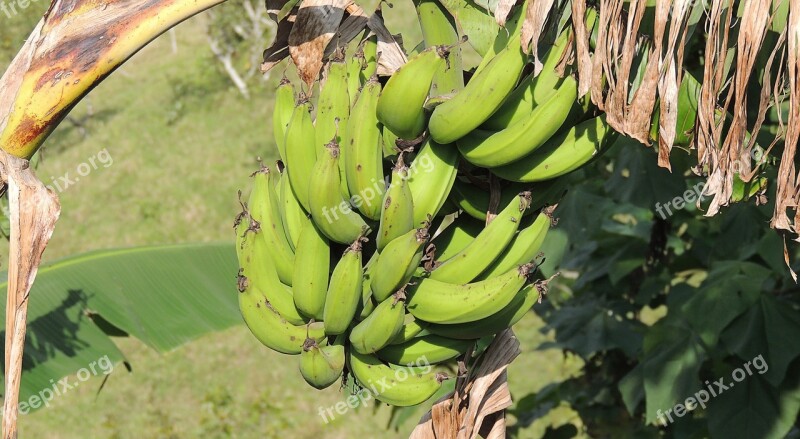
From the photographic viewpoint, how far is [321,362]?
1351 mm

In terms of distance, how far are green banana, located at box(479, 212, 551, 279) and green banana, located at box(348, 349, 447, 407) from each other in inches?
7.8

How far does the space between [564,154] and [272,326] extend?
1.76 ft

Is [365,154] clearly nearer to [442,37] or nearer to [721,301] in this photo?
[442,37]

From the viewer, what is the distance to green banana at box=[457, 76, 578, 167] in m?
1.29

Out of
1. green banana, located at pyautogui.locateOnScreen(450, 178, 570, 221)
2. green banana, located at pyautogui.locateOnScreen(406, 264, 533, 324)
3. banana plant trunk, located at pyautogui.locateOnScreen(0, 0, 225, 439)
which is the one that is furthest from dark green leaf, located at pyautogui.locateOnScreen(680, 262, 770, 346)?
banana plant trunk, located at pyautogui.locateOnScreen(0, 0, 225, 439)

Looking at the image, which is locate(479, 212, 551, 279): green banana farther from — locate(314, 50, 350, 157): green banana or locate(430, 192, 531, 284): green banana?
locate(314, 50, 350, 157): green banana

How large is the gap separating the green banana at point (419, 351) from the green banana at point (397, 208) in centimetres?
22

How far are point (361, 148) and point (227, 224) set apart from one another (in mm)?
6611

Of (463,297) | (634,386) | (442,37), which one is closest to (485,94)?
(442,37)

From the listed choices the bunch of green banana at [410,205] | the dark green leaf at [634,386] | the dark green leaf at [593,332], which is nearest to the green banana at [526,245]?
the bunch of green banana at [410,205]

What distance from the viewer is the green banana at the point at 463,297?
130cm

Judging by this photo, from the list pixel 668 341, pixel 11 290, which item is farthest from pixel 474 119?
pixel 668 341

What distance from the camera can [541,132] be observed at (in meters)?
1.29

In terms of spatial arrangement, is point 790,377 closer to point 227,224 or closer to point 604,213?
point 604,213
